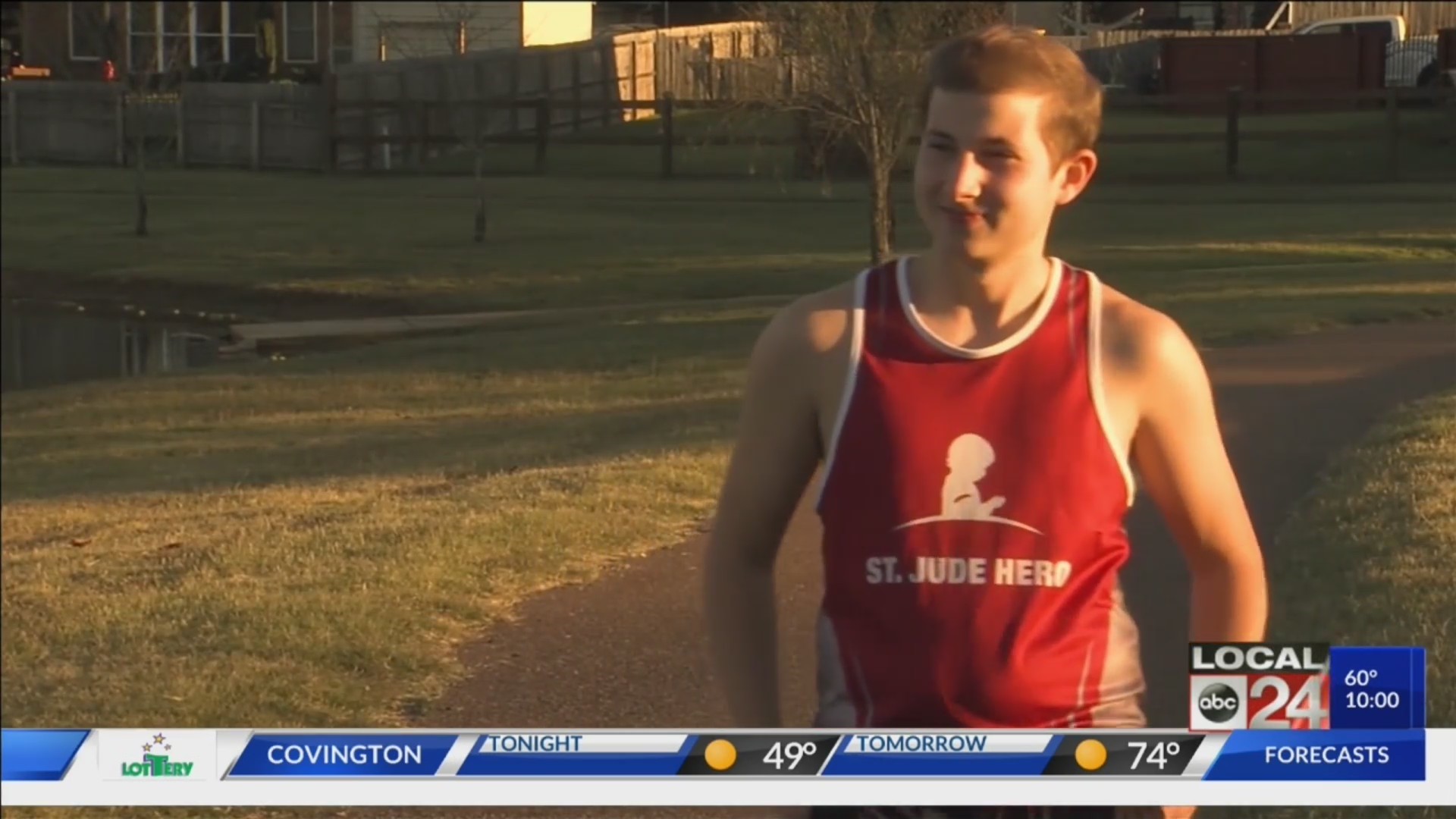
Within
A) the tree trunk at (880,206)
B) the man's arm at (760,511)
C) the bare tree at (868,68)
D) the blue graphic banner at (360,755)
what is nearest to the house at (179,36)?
the bare tree at (868,68)

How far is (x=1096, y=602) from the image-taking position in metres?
2.41

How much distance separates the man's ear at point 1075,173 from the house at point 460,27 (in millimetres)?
1893

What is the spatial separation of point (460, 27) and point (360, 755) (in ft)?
7.24

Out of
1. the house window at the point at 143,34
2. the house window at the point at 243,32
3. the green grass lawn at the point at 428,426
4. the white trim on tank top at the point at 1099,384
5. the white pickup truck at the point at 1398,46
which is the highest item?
the house window at the point at 143,34

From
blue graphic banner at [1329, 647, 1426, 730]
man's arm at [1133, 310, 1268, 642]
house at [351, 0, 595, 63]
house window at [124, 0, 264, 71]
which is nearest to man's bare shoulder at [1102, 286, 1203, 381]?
man's arm at [1133, 310, 1268, 642]

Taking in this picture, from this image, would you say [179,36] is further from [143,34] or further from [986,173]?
[986,173]

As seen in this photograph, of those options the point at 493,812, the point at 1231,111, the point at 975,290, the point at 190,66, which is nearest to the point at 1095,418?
the point at 975,290

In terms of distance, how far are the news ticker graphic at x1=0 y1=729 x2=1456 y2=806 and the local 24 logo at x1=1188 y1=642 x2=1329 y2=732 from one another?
22 millimetres

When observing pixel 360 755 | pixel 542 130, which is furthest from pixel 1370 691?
pixel 542 130

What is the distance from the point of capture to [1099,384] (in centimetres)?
236

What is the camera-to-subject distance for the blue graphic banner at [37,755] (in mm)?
2768

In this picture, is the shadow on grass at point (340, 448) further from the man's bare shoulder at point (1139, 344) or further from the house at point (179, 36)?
the man's bare shoulder at point (1139, 344)

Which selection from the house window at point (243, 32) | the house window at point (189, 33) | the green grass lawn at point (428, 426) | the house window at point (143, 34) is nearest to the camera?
the green grass lawn at point (428, 426)

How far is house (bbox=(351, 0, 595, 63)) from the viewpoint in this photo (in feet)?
14.0
